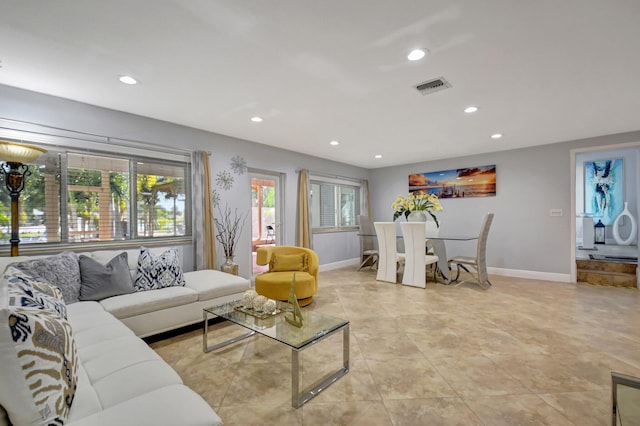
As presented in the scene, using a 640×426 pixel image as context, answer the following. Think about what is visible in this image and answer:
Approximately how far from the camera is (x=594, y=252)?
591 centimetres

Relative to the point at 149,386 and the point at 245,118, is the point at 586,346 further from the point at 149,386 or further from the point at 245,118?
the point at 245,118

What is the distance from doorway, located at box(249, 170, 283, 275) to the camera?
17.1ft

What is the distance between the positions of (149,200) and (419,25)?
3516mm

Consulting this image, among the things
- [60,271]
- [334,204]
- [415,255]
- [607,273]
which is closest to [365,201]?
[334,204]

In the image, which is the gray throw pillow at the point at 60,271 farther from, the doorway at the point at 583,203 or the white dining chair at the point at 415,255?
the doorway at the point at 583,203

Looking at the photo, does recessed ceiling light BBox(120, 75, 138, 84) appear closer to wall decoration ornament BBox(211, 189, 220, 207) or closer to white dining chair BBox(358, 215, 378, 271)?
wall decoration ornament BBox(211, 189, 220, 207)

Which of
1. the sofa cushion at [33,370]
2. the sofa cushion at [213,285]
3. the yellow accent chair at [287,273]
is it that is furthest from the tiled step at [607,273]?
the sofa cushion at [33,370]

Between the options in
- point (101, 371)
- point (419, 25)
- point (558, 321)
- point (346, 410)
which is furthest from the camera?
point (558, 321)

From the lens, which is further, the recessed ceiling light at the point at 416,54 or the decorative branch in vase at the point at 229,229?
the decorative branch in vase at the point at 229,229

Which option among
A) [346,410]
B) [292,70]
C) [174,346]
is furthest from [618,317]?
[174,346]

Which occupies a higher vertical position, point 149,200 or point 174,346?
point 149,200

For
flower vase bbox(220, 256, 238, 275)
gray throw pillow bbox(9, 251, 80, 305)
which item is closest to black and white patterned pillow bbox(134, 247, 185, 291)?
gray throw pillow bbox(9, 251, 80, 305)

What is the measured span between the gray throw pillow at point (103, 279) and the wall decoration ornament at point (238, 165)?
2126mm

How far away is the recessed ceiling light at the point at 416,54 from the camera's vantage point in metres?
2.15
